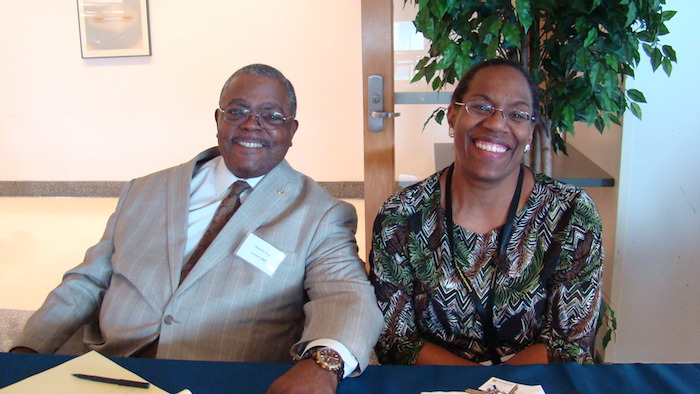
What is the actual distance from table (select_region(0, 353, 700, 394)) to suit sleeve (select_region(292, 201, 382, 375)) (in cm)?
12

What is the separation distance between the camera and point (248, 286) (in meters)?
1.54

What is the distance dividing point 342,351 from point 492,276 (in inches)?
21.7

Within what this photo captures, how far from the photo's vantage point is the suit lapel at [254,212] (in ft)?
5.09

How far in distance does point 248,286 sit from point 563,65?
4.61 ft

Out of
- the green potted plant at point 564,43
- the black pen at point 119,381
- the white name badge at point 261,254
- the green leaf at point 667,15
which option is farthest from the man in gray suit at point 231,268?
the green leaf at point 667,15

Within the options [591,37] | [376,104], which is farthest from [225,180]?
[591,37]

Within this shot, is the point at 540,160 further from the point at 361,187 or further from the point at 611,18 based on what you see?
the point at 361,187

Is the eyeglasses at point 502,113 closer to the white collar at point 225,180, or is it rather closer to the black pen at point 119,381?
the white collar at point 225,180

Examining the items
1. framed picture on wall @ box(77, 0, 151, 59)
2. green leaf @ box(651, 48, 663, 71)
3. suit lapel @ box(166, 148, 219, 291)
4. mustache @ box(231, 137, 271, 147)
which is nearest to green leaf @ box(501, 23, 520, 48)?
green leaf @ box(651, 48, 663, 71)

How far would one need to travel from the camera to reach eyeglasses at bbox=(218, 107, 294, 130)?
1.72 m

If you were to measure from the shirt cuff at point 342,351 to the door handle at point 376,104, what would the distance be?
1636 mm

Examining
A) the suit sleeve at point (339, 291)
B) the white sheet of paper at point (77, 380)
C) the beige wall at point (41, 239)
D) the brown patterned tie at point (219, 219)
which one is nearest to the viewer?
the white sheet of paper at point (77, 380)

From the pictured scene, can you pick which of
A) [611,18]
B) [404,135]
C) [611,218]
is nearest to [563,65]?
[611,18]

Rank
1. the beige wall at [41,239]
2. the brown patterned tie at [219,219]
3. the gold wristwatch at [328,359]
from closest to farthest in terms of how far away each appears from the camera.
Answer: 1. the gold wristwatch at [328,359]
2. the brown patterned tie at [219,219]
3. the beige wall at [41,239]
